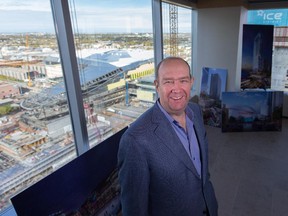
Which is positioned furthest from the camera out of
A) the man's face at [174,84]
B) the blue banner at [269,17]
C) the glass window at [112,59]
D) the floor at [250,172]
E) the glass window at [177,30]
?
the blue banner at [269,17]

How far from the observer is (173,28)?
3.78 m

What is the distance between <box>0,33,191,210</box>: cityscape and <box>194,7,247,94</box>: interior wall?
2.52 meters

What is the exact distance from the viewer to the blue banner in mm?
4258

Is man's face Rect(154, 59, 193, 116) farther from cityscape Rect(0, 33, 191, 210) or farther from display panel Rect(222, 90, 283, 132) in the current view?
display panel Rect(222, 90, 283, 132)

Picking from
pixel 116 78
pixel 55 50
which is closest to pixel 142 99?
pixel 116 78

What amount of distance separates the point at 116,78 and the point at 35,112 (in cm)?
109

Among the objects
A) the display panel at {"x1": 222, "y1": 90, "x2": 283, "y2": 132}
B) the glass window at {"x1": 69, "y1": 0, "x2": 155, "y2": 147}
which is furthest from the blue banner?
the glass window at {"x1": 69, "y1": 0, "x2": 155, "y2": 147}

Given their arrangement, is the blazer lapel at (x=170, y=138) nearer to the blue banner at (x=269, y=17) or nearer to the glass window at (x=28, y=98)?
the glass window at (x=28, y=98)

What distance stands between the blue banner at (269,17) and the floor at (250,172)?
226 centimetres

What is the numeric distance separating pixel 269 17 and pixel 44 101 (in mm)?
4761

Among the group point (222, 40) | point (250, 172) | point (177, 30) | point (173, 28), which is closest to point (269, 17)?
point (222, 40)

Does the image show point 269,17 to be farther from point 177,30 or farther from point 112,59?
point 112,59

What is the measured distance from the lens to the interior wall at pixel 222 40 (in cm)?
409

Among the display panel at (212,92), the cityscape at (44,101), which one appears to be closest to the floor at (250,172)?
the display panel at (212,92)
